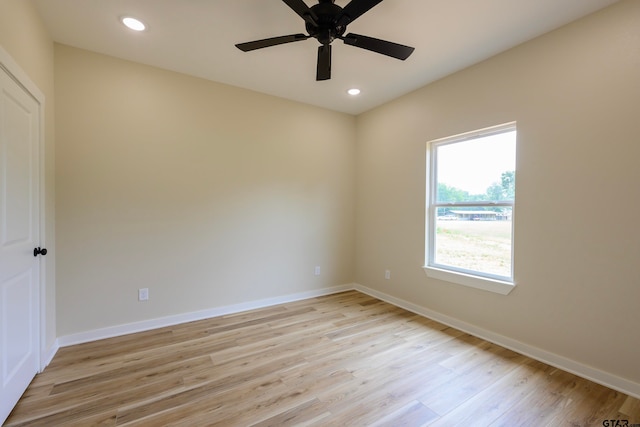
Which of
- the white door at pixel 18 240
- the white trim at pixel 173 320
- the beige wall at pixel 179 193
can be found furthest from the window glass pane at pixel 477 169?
the white door at pixel 18 240

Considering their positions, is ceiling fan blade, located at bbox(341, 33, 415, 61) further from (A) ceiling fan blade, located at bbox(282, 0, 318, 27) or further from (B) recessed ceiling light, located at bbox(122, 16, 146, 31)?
(B) recessed ceiling light, located at bbox(122, 16, 146, 31)

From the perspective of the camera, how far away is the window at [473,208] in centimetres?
262

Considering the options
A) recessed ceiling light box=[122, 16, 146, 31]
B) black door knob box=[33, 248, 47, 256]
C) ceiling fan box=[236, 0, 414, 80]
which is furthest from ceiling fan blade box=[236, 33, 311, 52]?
black door knob box=[33, 248, 47, 256]

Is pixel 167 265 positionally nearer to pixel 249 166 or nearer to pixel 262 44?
pixel 249 166

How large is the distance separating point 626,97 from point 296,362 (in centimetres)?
311

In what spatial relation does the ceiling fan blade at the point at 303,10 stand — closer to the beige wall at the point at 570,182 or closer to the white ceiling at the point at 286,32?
the white ceiling at the point at 286,32

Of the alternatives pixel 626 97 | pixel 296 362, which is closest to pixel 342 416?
pixel 296 362

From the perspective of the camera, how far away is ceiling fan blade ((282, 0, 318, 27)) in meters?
1.57

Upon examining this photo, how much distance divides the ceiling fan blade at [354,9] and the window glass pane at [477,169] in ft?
6.03

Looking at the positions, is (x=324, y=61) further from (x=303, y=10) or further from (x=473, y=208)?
(x=473, y=208)

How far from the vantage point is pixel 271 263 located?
3.63 metres

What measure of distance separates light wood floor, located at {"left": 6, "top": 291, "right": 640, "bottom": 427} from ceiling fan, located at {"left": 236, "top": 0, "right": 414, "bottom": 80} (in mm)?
2376

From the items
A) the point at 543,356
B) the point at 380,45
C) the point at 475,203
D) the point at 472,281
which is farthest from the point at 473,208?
the point at 380,45

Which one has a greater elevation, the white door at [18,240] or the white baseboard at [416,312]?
the white door at [18,240]
